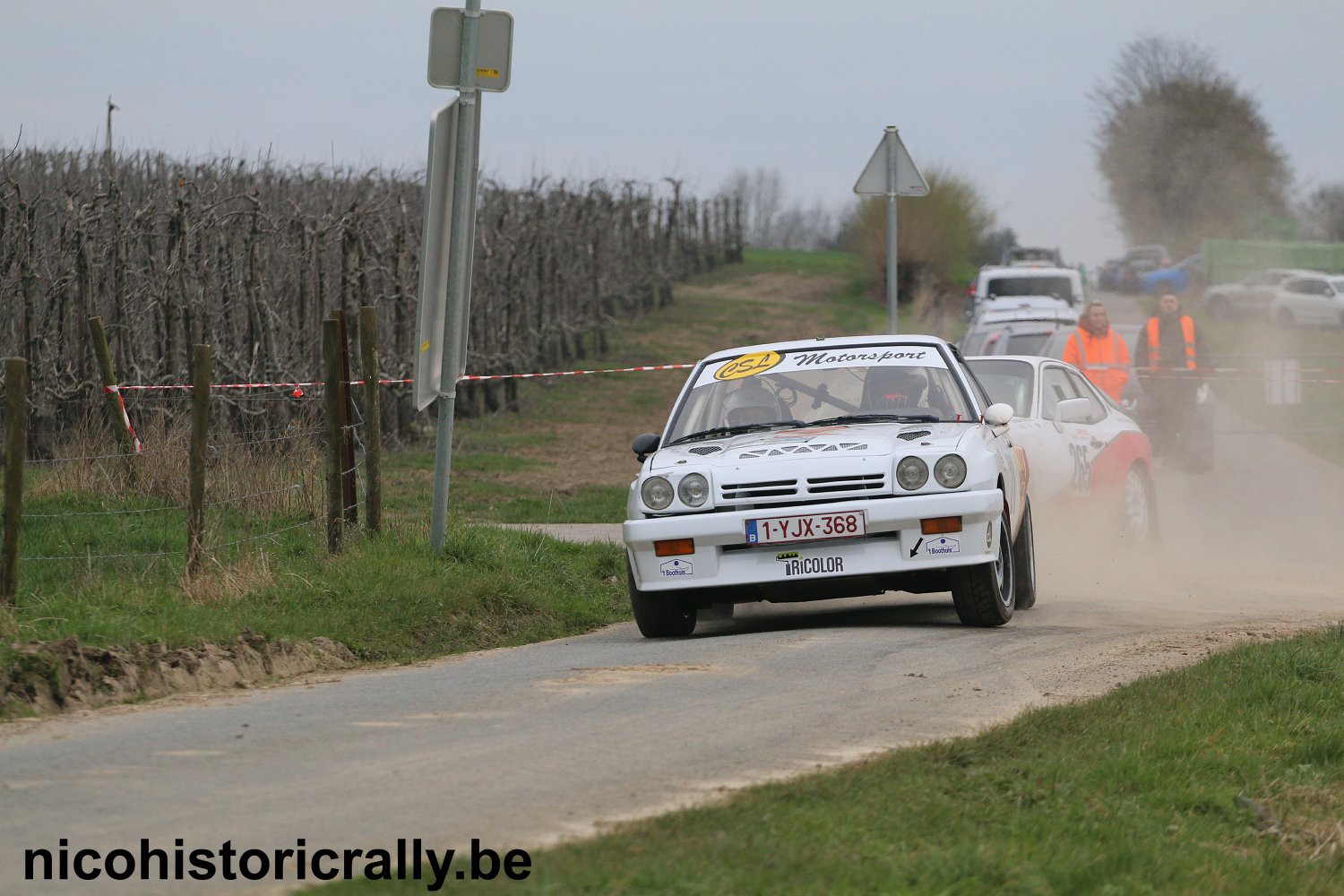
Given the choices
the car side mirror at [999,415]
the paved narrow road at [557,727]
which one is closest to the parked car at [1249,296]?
the paved narrow road at [557,727]

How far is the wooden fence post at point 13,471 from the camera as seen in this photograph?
327 inches

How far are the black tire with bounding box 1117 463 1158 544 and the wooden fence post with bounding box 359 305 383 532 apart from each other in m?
5.85

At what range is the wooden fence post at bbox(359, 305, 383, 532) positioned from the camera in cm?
1077

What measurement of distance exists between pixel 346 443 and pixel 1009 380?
5.32 metres

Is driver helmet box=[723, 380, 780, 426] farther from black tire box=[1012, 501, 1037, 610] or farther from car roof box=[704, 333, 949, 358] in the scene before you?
black tire box=[1012, 501, 1037, 610]

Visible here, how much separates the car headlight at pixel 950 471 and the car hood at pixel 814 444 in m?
0.07

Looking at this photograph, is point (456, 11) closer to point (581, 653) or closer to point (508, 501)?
point (581, 653)

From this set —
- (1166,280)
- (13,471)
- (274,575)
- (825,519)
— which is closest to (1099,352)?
(825,519)

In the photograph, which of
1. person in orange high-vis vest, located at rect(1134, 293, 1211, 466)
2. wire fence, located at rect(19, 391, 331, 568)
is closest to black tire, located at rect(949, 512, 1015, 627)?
wire fence, located at rect(19, 391, 331, 568)

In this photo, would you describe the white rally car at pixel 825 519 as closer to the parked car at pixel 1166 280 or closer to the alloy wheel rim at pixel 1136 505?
the alloy wheel rim at pixel 1136 505

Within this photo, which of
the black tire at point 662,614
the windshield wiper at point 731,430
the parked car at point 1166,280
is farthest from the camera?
the parked car at point 1166,280

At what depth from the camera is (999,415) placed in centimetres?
978

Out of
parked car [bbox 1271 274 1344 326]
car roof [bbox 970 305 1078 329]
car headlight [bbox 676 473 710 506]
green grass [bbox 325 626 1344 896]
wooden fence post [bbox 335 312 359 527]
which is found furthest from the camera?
parked car [bbox 1271 274 1344 326]

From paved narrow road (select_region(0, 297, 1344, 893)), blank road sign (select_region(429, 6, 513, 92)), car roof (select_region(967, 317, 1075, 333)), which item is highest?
blank road sign (select_region(429, 6, 513, 92))
